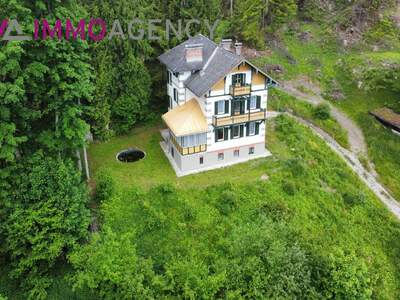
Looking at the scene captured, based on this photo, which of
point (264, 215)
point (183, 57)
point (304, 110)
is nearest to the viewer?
point (264, 215)

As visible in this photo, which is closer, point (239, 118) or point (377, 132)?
point (239, 118)

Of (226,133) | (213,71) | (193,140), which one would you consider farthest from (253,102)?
(193,140)

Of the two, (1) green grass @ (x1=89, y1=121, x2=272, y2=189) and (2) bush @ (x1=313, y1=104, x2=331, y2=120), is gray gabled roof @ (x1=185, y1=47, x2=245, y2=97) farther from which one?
(2) bush @ (x1=313, y1=104, x2=331, y2=120)

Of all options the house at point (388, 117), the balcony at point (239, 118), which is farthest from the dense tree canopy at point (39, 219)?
the house at point (388, 117)

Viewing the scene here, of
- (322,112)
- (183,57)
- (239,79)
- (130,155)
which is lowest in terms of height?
(130,155)

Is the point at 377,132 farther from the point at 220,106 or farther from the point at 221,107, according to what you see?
the point at 220,106

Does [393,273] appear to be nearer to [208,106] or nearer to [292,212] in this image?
[292,212]

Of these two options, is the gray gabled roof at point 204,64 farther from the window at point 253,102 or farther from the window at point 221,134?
the window at point 221,134
